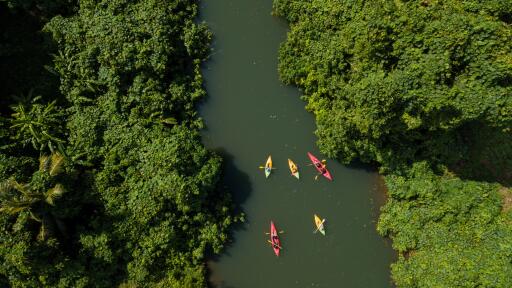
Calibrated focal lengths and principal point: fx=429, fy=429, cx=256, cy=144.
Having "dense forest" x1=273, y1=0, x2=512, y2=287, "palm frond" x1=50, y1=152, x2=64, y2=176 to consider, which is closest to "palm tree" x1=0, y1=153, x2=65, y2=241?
"palm frond" x1=50, y1=152, x2=64, y2=176

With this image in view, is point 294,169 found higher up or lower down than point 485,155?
lower down

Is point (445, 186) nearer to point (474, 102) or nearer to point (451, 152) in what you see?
point (451, 152)

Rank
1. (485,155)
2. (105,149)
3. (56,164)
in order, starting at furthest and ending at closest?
(485,155)
(105,149)
(56,164)

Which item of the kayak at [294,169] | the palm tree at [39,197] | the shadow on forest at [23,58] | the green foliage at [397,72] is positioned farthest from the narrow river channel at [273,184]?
the shadow on forest at [23,58]

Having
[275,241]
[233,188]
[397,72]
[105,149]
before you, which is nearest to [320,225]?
[275,241]

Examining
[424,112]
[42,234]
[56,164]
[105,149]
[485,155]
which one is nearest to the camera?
[42,234]

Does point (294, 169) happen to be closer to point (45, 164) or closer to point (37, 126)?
point (45, 164)

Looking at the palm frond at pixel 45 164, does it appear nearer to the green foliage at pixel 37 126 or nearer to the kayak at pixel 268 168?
the green foliage at pixel 37 126
